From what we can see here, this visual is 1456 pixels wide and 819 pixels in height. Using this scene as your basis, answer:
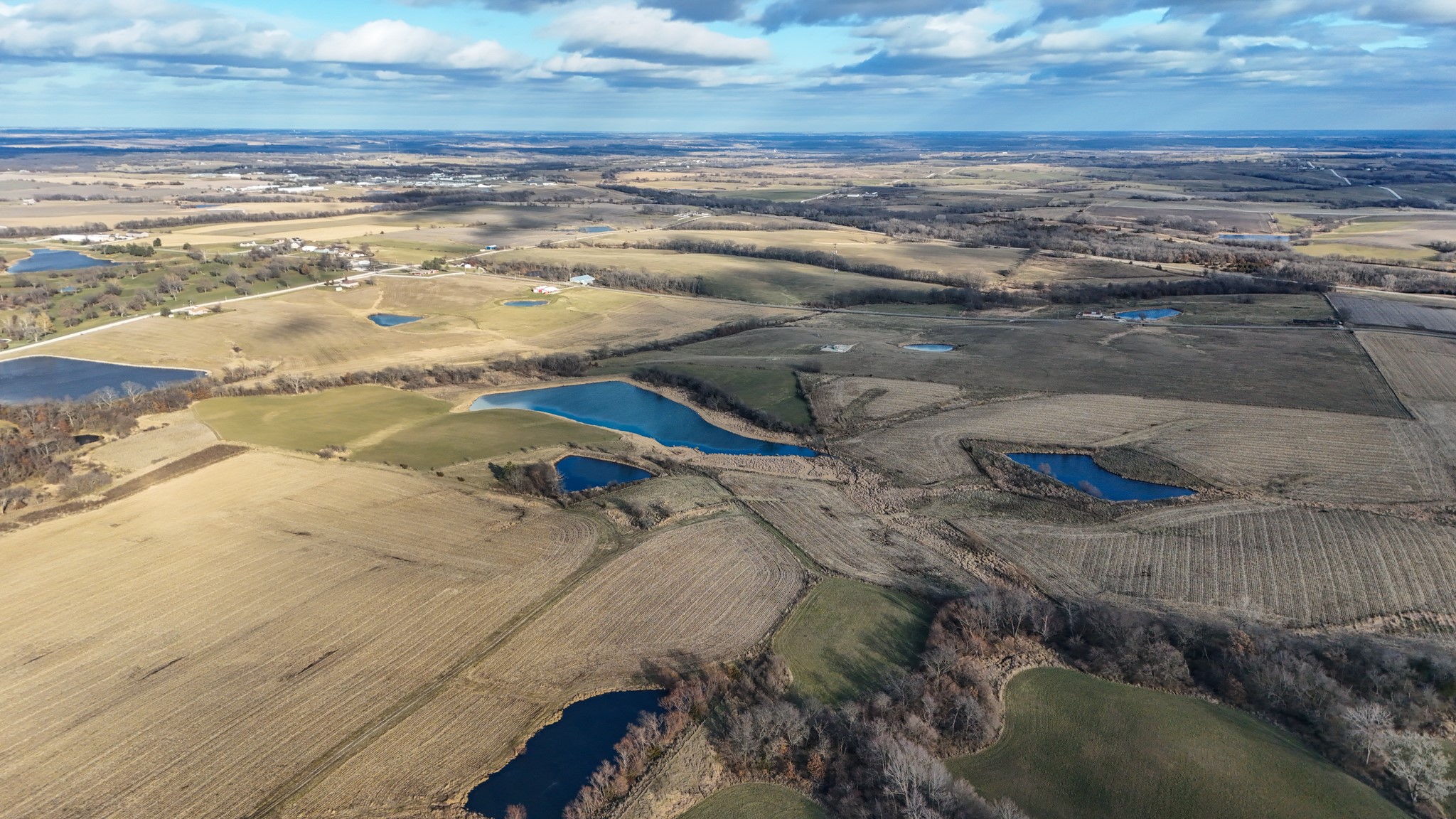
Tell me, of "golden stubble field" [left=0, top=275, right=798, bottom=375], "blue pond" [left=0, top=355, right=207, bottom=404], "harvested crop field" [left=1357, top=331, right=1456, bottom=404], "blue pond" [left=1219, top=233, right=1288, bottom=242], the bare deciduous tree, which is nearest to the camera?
the bare deciduous tree

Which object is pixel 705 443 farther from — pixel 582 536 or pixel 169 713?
pixel 169 713

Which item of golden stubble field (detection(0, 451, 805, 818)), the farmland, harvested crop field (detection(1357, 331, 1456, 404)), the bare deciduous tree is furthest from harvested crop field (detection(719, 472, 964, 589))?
harvested crop field (detection(1357, 331, 1456, 404))

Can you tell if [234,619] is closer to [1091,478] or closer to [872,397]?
[872,397]

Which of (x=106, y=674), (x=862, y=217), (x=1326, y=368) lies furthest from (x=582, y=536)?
(x=862, y=217)

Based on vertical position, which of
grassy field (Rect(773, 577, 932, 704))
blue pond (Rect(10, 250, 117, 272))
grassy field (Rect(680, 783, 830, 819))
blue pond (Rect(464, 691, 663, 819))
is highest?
blue pond (Rect(10, 250, 117, 272))

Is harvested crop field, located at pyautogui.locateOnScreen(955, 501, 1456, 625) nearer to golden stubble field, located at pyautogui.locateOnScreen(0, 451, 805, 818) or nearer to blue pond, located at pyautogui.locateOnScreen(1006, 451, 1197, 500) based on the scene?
blue pond, located at pyautogui.locateOnScreen(1006, 451, 1197, 500)
